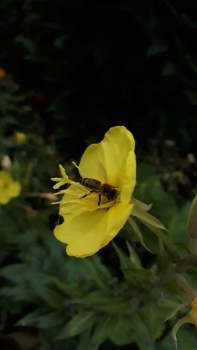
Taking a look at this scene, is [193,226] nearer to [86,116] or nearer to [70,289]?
[70,289]

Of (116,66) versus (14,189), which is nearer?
(14,189)

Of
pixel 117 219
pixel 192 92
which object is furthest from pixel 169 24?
pixel 117 219

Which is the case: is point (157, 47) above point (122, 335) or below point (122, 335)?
above

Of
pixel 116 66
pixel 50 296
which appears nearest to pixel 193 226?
pixel 50 296

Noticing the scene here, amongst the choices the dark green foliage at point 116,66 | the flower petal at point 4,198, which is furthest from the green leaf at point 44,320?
the dark green foliage at point 116,66

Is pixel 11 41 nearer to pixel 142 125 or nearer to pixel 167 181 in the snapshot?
pixel 142 125

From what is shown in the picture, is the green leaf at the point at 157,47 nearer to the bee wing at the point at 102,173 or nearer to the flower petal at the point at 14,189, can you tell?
the flower petal at the point at 14,189
